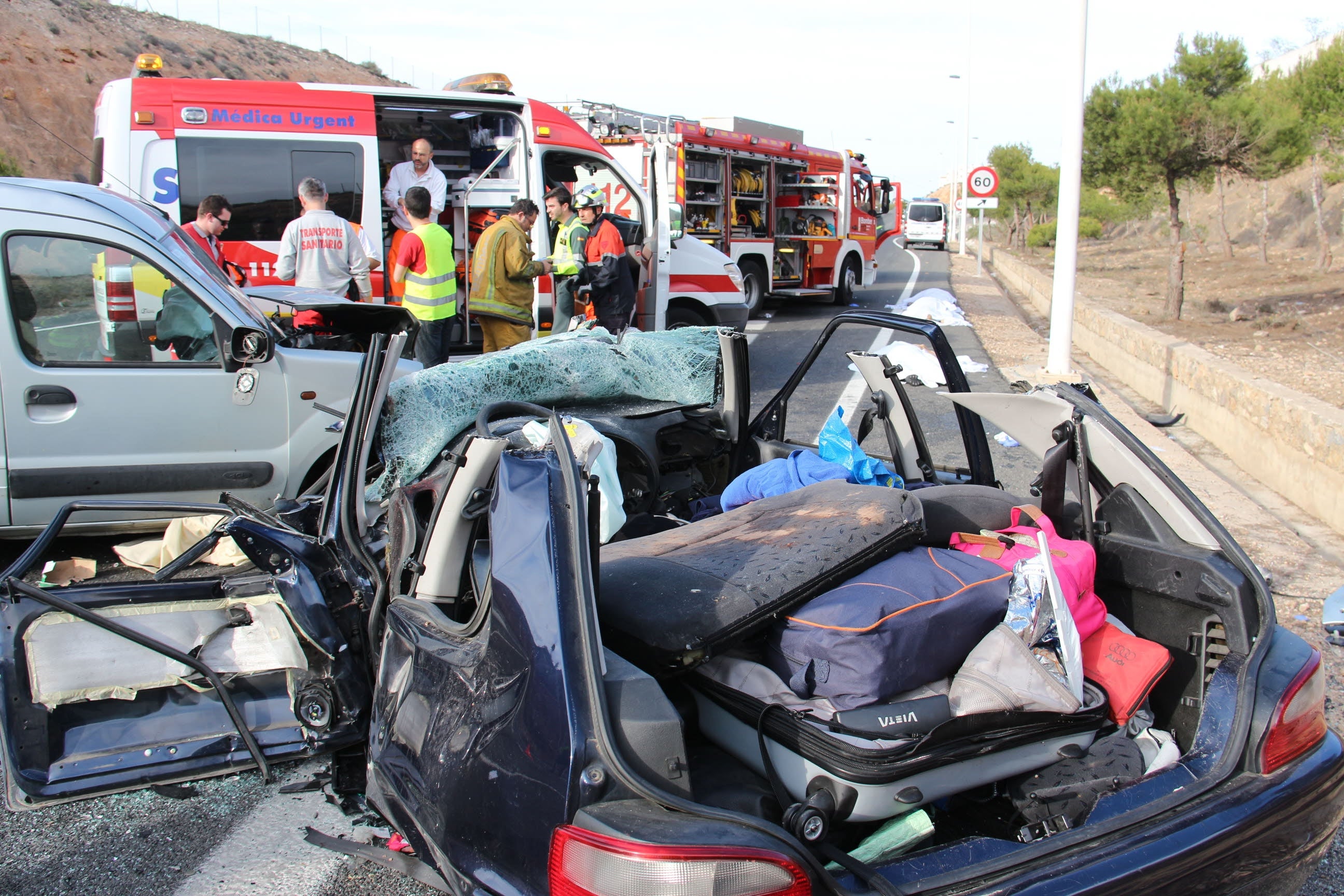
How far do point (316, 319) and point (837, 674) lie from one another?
3.88 m

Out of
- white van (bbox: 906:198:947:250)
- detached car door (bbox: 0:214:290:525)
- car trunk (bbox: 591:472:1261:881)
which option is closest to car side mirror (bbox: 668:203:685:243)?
detached car door (bbox: 0:214:290:525)

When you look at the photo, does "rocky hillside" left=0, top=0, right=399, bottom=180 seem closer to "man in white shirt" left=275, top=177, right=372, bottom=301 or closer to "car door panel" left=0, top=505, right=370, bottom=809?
"man in white shirt" left=275, top=177, right=372, bottom=301

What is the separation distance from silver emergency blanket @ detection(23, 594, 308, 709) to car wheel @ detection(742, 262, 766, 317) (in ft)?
45.2

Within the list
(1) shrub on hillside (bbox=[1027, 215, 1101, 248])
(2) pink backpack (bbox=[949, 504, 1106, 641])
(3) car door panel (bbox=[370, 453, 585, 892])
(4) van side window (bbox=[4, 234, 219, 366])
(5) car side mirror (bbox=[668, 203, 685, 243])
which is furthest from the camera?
(1) shrub on hillside (bbox=[1027, 215, 1101, 248])

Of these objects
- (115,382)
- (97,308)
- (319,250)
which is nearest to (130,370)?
(115,382)

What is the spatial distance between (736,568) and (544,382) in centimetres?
187

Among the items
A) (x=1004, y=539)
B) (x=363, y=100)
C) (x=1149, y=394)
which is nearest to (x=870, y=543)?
(x=1004, y=539)

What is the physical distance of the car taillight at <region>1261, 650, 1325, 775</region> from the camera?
2.01m

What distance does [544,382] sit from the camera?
3.89m

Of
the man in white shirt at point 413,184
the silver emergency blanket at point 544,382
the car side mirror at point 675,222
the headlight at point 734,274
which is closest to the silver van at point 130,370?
the silver emergency blanket at point 544,382

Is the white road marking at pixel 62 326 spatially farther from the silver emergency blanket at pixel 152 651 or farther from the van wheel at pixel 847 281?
the van wheel at pixel 847 281

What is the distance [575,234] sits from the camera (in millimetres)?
8711

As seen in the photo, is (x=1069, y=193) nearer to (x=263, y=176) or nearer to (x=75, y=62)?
(x=263, y=176)

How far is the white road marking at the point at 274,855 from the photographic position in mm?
2551
